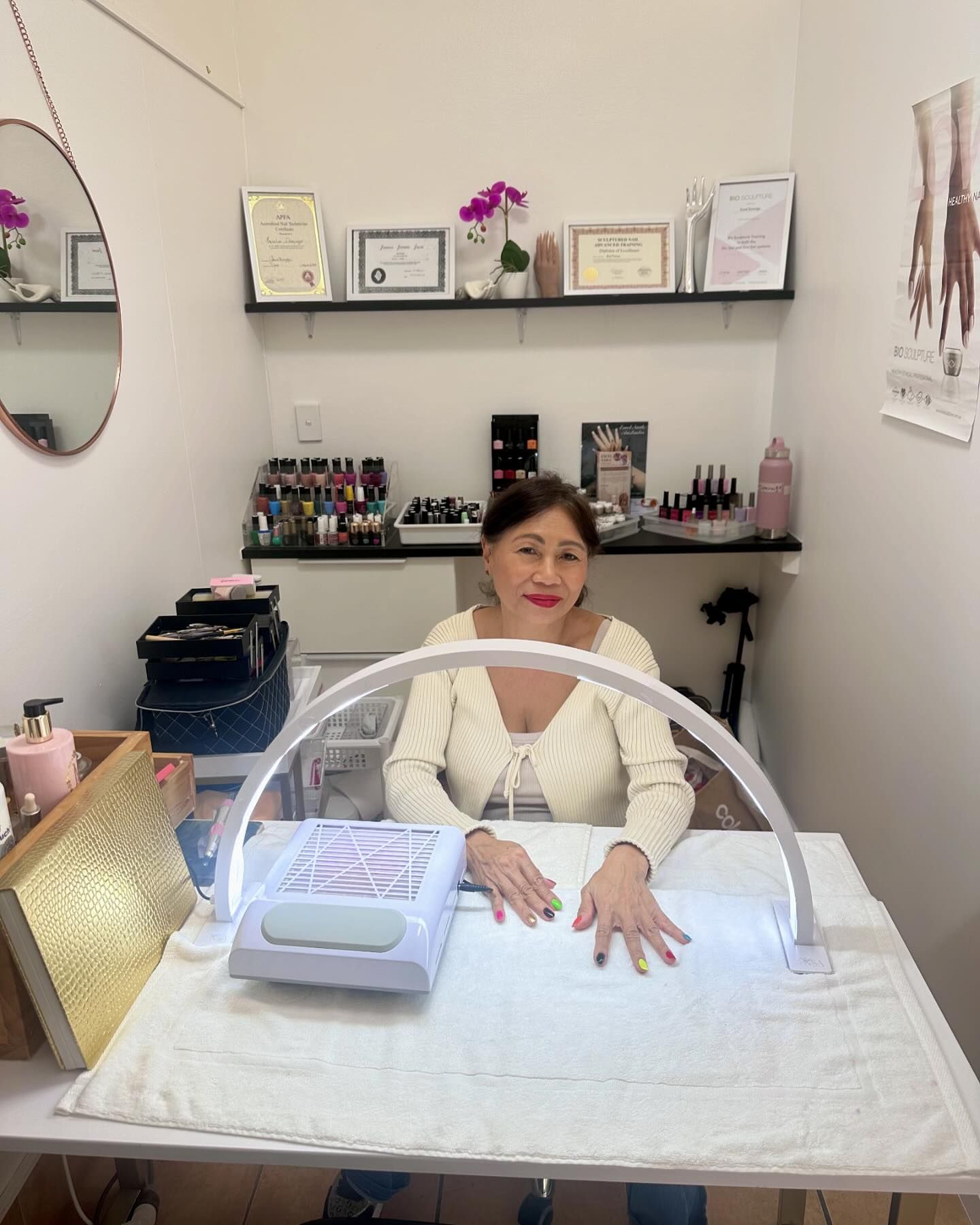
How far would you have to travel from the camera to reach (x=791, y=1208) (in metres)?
1.28

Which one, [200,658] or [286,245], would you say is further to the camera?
[286,245]

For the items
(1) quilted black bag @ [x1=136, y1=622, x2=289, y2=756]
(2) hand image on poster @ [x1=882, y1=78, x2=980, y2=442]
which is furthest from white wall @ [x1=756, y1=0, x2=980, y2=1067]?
(1) quilted black bag @ [x1=136, y1=622, x2=289, y2=756]

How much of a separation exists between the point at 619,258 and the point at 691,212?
0.80 ft

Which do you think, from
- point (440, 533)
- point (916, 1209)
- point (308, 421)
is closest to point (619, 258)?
point (440, 533)

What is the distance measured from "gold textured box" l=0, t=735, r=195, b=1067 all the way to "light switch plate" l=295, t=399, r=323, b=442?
1.86m

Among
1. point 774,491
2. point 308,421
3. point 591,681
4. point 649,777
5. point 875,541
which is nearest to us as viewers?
point 591,681

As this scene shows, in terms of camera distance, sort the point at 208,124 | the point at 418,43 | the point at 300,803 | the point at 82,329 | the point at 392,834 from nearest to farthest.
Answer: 1. the point at 392,834
2. the point at 82,329
3. the point at 300,803
4. the point at 208,124
5. the point at 418,43

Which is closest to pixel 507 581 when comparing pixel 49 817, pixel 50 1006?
pixel 49 817

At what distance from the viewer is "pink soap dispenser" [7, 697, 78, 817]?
1.01 m

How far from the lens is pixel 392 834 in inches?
46.6

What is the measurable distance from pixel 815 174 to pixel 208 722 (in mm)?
2101

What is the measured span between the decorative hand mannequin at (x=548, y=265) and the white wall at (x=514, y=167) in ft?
0.27

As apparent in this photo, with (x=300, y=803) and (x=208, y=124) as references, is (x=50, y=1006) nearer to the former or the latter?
(x=300, y=803)

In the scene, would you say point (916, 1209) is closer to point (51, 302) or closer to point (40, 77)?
point (51, 302)
